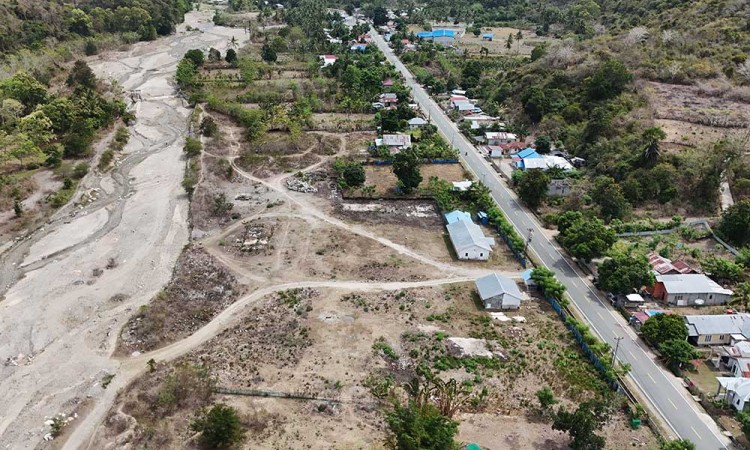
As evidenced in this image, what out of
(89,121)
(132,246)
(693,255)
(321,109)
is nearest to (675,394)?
(693,255)

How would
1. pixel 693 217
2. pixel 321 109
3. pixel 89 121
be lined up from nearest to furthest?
1. pixel 693 217
2. pixel 89 121
3. pixel 321 109

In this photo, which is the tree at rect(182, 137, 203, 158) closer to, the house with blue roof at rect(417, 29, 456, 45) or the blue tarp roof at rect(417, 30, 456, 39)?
the house with blue roof at rect(417, 29, 456, 45)

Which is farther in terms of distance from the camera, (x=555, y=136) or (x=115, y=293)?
(x=555, y=136)

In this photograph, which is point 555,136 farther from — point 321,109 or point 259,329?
point 259,329

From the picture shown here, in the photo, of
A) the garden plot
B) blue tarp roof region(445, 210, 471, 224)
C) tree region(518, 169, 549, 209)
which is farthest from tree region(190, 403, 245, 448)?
tree region(518, 169, 549, 209)

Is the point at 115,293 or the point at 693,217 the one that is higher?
the point at 693,217

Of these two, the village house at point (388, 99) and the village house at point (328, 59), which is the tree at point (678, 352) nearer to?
the village house at point (388, 99)

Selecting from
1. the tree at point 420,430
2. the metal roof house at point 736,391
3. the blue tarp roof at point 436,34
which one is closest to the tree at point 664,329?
the metal roof house at point 736,391

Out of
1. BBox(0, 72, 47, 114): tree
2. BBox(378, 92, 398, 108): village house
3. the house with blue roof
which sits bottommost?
BBox(378, 92, 398, 108): village house
